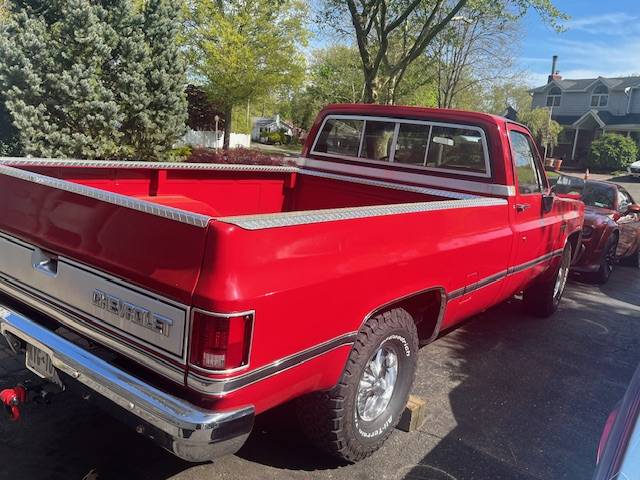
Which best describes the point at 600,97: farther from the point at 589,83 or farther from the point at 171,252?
the point at 171,252

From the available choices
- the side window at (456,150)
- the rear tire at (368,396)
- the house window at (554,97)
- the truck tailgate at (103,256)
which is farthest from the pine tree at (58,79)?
the house window at (554,97)

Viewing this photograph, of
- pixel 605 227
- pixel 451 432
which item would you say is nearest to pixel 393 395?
pixel 451 432

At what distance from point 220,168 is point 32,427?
2.33 m

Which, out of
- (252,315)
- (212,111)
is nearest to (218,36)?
(212,111)

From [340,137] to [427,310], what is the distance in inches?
92.8

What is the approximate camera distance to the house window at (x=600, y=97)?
43500 millimetres

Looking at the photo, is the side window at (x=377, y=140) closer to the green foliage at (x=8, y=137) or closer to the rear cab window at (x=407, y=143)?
the rear cab window at (x=407, y=143)

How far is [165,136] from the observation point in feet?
41.4

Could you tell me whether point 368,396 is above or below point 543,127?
below

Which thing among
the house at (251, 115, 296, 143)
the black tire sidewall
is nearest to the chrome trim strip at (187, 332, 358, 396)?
the black tire sidewall

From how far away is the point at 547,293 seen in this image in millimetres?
5941

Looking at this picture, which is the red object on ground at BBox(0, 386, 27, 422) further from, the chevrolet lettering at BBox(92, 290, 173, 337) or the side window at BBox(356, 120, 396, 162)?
the side window at BBox(356, 120, 396, 162)

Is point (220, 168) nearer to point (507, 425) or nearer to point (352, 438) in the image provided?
point (352, 438)

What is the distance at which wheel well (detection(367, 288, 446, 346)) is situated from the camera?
337 centimetres
